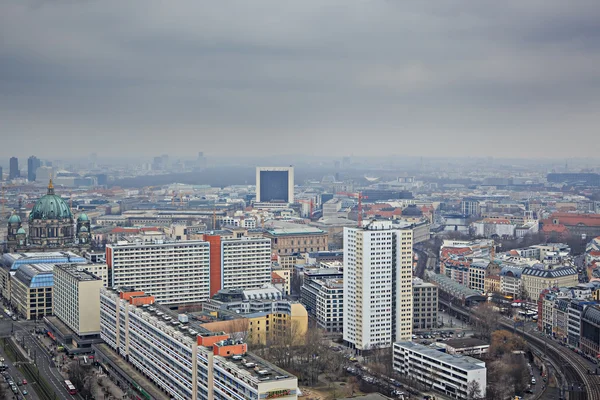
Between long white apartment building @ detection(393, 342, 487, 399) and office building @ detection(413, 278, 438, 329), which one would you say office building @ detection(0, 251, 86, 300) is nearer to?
office building @ detection(413, 278, 438, 329)

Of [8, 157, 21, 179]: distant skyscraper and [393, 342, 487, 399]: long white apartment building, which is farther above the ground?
[8, 157, 21, 179]: distant skyscraper

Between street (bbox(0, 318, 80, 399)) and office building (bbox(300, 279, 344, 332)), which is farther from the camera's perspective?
office building (bbox(300, 279, 344, 332))

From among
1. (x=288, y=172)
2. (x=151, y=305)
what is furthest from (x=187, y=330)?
(x=288, y=172)

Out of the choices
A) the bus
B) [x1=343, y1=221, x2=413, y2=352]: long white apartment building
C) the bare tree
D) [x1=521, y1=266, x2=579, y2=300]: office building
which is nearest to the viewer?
the bare tree

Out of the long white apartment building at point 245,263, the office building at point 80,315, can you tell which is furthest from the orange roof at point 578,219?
the office building at point 80,315

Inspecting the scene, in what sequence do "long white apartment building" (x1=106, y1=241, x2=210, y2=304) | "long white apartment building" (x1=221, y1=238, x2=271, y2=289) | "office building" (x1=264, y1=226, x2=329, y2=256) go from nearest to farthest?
1. "long white apartment building" (x1=106, y1=241, x2=210, y2=304)
2. "long white apartment building" (x1=221, y1=238, x2=271, y2=289)
3. "office building" (x1=264, y1=226, x2=329, y2=256)

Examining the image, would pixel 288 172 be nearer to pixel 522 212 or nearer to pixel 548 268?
pixel 522 212

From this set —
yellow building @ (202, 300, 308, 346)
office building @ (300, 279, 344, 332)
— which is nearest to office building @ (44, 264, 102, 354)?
yellow building @ (202, 300, 308, 346)
